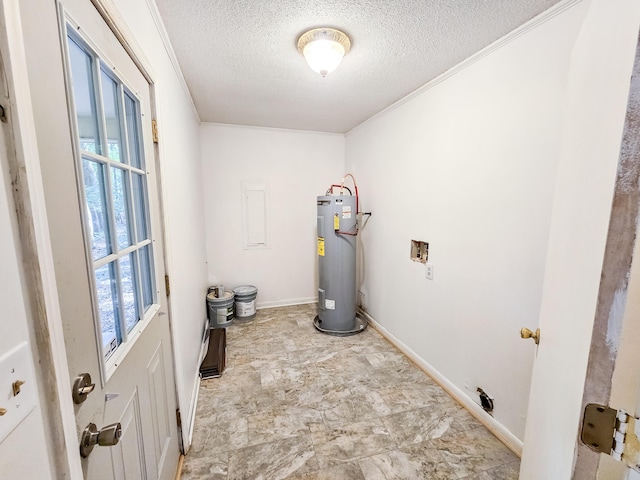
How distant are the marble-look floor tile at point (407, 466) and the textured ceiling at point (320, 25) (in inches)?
92.1

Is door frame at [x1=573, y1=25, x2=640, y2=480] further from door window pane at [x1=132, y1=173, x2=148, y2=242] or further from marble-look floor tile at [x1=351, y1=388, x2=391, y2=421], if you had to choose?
marble-look floor tile at [x1=351, y1=388, x2=391, y2=421]

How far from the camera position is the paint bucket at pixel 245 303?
129 inches

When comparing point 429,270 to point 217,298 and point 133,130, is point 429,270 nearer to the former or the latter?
point 133,130

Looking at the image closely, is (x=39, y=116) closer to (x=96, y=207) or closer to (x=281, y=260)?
(x=96, y=207)

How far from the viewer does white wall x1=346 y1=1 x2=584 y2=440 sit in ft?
4.68

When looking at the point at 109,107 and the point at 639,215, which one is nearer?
the point at 639,215

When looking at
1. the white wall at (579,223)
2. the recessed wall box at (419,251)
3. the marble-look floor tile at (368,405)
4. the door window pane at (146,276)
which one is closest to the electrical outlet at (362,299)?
the recessed wall box at (419,251)

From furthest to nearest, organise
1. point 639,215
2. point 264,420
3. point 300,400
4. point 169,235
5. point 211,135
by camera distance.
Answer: point 211,135, point 300,400, point 264,420, point 169,235, point 639,215

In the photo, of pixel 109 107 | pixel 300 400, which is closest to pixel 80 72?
pixel 109 107

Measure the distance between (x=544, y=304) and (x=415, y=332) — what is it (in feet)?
5.19

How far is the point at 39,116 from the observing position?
53cm

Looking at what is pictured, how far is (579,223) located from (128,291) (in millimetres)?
1416

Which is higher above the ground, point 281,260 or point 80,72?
point 80,72

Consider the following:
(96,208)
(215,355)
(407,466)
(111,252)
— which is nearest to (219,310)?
(215,355)
